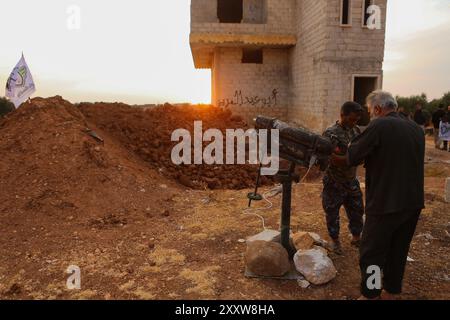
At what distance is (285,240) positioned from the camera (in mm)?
4102

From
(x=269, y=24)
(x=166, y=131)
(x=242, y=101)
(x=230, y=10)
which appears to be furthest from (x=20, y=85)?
(x=230, y=10)

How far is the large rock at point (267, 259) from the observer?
12.5 feet

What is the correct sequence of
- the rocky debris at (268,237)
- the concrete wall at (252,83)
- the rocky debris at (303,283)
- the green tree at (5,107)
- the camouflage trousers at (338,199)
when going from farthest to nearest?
1. the green tree at (5,107)
2. the concrete wall at (252,83)
3. the camouflage trousers at (338,199)
4. the rocky debris at (268,237)
5. the rocky debris at (303,283)

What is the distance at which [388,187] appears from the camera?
10.1 feet

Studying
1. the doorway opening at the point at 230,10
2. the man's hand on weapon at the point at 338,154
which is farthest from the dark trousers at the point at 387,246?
the doorway opening at the point at 230,10

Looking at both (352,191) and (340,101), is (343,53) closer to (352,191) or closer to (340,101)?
(340,101)

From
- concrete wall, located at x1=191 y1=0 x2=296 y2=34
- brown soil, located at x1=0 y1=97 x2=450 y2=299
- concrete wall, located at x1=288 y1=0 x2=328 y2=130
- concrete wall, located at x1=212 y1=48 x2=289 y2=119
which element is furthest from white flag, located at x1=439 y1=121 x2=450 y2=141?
concrete wall, located at x1=191 y1=0 x2=296 y2=34

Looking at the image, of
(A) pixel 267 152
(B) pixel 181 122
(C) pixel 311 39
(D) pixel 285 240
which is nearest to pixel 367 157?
(A) pixel 267 152

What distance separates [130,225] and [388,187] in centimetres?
382

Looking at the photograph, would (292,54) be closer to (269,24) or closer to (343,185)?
(269,24)

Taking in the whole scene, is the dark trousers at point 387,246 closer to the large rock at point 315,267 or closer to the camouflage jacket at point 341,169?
the large rock at point 315,267

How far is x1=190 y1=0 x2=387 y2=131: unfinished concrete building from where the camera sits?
11602 mm

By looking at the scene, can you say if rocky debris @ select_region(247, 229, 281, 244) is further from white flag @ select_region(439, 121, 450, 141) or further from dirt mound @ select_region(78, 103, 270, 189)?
white flag @ select_region(439, 121, 450, 141)

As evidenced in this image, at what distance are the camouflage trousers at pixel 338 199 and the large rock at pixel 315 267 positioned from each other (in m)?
0.53
